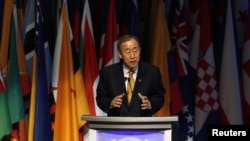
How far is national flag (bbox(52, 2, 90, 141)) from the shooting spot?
11.9 ft

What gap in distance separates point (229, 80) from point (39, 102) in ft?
4.97

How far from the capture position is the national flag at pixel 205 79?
13.2 ft

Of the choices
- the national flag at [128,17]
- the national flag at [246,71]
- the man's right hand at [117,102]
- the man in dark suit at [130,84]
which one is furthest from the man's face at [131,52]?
the national flag at [246,71]

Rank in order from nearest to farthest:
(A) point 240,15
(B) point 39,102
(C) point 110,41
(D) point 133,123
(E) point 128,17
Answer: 1. (D) point 133,123
2. (B) point 39,102
3. (C) point 110,41
4. (E) point 128,17
5. (A) point 240,15

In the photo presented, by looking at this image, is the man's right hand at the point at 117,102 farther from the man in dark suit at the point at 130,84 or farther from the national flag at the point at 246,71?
the national flag at the point at 246,71

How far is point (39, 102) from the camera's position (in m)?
3.58

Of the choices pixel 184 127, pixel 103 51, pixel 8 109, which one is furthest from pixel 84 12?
Answer: pixel 184 127

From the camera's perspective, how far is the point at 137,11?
392cm

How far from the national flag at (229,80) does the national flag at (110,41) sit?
0.89 meters

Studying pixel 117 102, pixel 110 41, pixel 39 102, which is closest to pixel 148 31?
pixel 110 41

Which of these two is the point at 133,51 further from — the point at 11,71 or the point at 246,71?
the point at 246,71

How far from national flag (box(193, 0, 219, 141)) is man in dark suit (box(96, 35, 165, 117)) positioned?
4.12 feet

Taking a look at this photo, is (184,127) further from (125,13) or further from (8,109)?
(8,109)

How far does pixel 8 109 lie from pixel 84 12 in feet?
3.08
